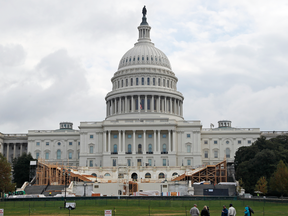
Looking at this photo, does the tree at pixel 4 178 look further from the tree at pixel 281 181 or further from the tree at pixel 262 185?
the tree at pixel 281 181

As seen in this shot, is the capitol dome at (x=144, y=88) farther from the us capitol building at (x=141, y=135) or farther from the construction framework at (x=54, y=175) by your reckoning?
the construction framework at (x=54, y=175)

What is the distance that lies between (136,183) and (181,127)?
40.5 metres

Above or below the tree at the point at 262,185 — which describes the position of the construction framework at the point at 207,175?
above

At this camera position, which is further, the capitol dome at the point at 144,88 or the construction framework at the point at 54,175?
the capitol dome at the point at 144,88

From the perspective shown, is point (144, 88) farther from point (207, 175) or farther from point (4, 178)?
point (4, 178)

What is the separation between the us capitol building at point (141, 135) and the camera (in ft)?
422

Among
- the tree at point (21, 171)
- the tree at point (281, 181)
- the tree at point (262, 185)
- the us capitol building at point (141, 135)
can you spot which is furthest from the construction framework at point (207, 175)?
the tree at point (21, 171)

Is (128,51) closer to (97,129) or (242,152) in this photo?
(97,129)

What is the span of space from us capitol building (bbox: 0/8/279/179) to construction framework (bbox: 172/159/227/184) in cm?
810

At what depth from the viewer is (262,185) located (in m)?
82.2

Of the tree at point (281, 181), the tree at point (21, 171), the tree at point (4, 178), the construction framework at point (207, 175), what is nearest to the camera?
the tree at point (281, 181)

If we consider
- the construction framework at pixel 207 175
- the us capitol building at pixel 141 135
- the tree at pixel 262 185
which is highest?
the us capitol building at pixel 141 135

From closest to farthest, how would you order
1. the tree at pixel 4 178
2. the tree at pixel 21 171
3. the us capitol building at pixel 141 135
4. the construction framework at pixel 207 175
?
the tree at pixel 4 178 → the construction framework at pixel 207 175 → the tree at pixel 21 171 → the us capitol building at pixel 141 135

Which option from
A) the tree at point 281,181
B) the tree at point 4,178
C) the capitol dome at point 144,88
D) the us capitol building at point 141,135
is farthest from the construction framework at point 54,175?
the tree at point 281,181
